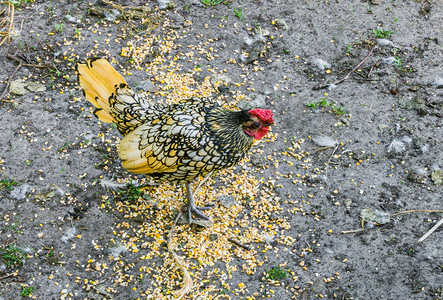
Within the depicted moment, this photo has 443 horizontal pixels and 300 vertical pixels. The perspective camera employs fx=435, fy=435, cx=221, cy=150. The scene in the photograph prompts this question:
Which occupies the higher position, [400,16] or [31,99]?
[400,16]

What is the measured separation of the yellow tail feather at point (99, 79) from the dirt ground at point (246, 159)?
0.86 meters

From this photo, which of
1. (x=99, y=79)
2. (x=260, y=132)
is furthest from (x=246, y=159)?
(x=99, y=79)

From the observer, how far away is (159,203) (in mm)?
4398

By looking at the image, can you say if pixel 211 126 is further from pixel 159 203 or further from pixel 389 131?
pixel 389 131

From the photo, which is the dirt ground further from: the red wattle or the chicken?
the red wattle

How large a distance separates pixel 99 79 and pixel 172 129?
84 centimetres

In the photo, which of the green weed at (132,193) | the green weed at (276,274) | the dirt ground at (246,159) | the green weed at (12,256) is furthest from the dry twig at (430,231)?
the green weed at (12,256)

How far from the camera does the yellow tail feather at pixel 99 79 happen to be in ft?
12.7

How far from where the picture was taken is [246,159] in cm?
477

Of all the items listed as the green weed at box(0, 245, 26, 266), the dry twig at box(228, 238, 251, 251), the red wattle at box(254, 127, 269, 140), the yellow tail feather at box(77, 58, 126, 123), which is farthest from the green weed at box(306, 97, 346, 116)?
the green weed at box(0, 245, 26, 266)

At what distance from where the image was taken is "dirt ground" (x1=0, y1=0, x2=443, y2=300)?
3.90 metres

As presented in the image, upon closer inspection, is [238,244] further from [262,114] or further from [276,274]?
[262,114]

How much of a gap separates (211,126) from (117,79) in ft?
3.21

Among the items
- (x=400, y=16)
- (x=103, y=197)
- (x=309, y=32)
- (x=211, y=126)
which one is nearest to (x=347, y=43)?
(x=309, y=32)
